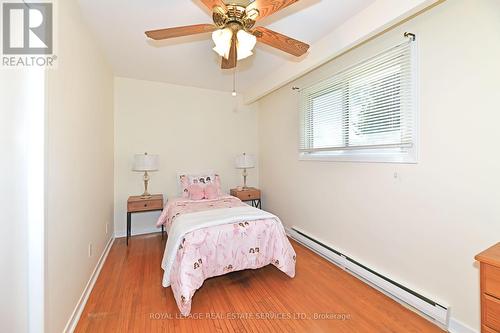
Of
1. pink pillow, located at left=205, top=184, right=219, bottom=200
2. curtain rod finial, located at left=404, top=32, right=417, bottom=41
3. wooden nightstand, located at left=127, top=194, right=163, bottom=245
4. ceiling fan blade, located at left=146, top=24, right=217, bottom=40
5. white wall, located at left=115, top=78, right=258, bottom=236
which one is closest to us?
ceiling fan blade, located at left=146, top=24, right=217, bottom=40

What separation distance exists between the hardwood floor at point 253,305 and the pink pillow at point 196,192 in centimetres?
113

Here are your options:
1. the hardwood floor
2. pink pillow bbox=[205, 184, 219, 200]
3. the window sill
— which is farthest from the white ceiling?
the hardwood floor

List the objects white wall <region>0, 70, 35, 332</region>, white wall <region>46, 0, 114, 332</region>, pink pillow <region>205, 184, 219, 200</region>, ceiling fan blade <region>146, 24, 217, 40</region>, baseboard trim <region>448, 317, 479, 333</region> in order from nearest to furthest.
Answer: white wall <region>0, 70, 35, 332</region>, white wall <region>46, 0, 114, 332</region>, baseboard trim <region>448, 317, 479, 333</region>, ceiling fan blade <region>146, 24, 217, 40</region>, pink pillow <region>205, 184, 219, 200</region>

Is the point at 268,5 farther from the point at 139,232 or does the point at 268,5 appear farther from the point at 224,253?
the point at 139,232

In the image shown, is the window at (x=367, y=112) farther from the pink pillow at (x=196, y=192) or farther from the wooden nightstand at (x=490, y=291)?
the pink pillow at (x=196, y=192)

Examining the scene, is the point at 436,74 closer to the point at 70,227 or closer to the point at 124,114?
the point at 70,227

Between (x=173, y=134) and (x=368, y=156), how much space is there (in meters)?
3.06

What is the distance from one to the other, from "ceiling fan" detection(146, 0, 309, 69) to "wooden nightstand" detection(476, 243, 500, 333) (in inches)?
68.8

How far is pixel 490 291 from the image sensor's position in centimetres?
109

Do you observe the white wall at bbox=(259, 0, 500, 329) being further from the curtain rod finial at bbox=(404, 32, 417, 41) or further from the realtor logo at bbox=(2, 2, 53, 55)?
the realtor logo at bbox=(2, 2, 53, 55)

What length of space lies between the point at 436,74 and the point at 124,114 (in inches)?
155

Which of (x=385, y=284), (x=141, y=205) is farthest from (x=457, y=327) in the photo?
(x=141, y=205)

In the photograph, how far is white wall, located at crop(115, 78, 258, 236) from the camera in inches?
145

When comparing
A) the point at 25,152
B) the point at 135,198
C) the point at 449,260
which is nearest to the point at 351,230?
the point at 449,260
